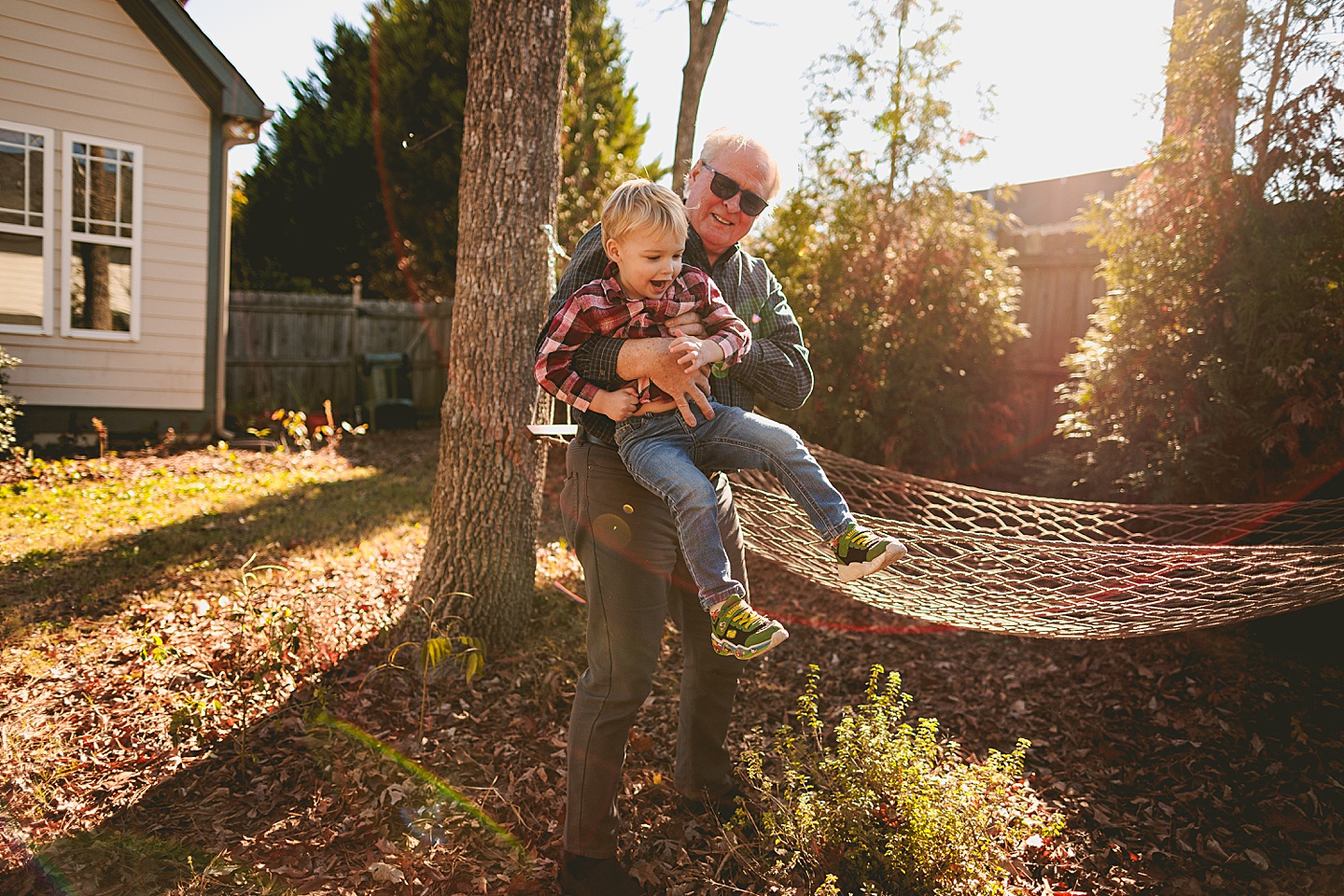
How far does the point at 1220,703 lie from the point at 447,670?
280 centimetres

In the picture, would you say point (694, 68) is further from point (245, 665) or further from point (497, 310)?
point (245, 665)

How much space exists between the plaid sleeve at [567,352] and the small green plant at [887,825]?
1.06 meters

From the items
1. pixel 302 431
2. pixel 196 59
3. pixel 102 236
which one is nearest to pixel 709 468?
pixel 302 431

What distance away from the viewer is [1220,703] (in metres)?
2.86

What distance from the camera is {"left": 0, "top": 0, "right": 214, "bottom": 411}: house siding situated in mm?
5320

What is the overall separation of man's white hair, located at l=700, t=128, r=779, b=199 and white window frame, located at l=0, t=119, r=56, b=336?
5.82 meters

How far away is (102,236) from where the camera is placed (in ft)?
19.3

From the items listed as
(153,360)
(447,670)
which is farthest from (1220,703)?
(153,360)

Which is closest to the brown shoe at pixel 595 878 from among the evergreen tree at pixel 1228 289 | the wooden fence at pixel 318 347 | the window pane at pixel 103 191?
the evergreen tree at pixel 1228 289

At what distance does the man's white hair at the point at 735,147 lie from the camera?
6.02 ft

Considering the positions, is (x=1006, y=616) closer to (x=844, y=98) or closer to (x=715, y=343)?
(x=715, y=343)

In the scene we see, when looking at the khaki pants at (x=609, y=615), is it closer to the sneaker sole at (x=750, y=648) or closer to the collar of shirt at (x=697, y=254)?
the sneaker sole at (x=750, y=648)

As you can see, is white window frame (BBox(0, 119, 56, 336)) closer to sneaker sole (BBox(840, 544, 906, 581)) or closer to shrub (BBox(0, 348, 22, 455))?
shrub (BBox(0, 348, 22, 455))

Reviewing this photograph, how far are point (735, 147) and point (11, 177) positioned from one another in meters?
5.95
